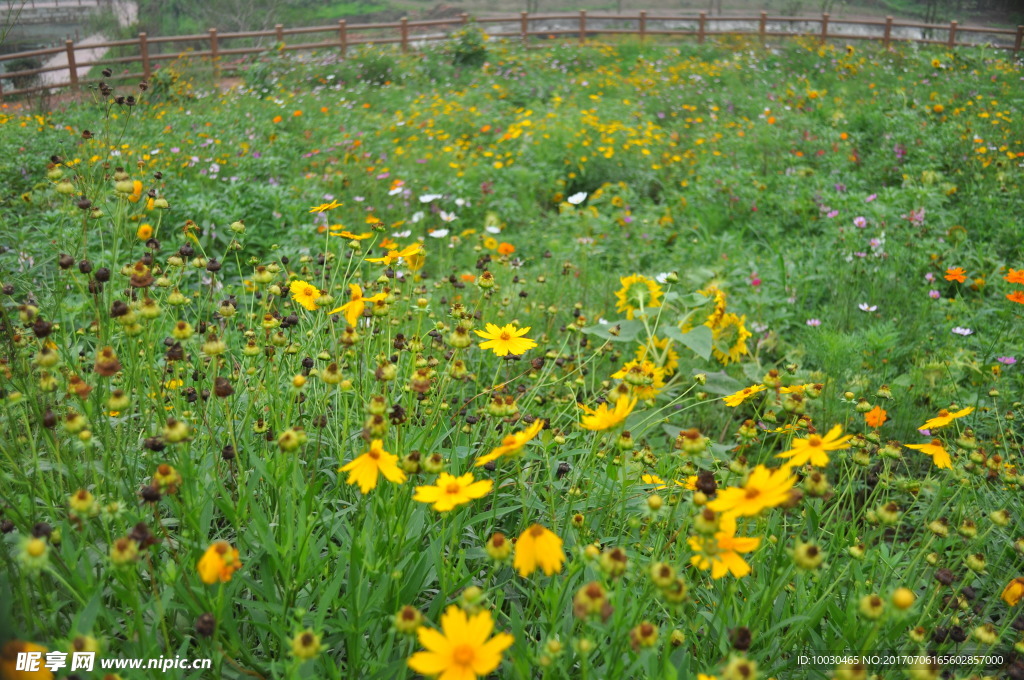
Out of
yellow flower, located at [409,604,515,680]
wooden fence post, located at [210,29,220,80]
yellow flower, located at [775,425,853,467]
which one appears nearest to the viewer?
yellow flower, located at [409,604,515,680]

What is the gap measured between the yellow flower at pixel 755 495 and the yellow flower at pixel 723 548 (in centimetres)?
3

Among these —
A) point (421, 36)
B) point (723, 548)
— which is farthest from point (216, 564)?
point (421, 36)

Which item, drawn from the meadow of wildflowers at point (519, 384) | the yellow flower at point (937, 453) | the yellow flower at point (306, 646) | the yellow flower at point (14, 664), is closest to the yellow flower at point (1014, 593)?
the meadow of wildflowers at point (519, 384)

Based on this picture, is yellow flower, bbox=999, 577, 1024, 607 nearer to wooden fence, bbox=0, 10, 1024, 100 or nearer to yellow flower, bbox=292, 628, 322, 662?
A: yellow flower, bbox=292, 628, 322, 662

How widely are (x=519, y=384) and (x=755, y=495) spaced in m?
1.61

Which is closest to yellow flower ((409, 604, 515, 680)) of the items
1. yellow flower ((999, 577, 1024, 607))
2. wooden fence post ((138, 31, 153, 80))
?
yellow flower ((999, 577, 1024, 607))

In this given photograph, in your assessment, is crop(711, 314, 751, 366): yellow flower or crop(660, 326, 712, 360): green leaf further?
crop(711, 314, 751, 366): yellow flower

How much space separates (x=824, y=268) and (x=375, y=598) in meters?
3.34

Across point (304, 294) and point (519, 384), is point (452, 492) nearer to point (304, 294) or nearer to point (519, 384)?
point (304, 294)

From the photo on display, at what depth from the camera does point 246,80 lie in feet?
32.3

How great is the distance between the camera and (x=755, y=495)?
83 cm

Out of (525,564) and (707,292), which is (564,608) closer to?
(525,564)

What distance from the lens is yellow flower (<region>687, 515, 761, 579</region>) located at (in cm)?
81

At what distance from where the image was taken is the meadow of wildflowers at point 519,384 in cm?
98
